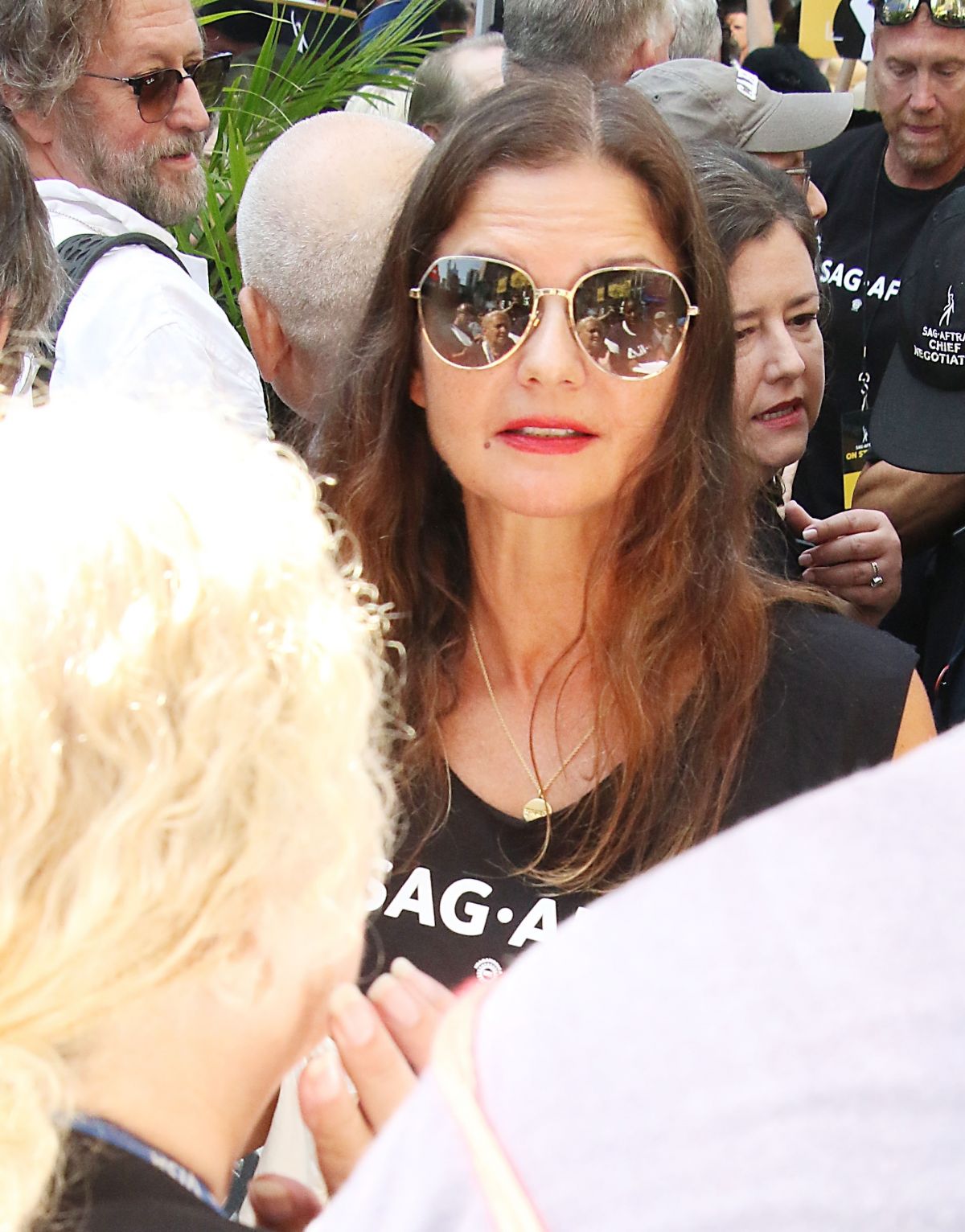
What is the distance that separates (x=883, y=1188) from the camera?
489mm

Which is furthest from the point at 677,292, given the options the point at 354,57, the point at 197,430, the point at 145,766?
the point at 354,57

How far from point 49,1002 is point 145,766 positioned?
0.51 ft

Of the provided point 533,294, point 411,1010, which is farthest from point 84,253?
point 411,1010

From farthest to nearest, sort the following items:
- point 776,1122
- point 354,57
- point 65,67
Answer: point 354,57, point 65,67, point 776,1122

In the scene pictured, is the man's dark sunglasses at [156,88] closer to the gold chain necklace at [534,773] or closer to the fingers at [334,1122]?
the gold chain necklace at [534,773]

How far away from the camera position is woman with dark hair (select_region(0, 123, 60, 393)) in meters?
1.92

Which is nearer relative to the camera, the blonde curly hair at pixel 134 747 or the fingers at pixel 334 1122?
the blonde curly hair at pixel 134 747

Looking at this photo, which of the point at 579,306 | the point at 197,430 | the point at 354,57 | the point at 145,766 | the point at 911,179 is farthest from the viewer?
the point at 354,57

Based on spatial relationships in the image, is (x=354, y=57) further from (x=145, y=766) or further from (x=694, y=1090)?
(x=694, y=1090)

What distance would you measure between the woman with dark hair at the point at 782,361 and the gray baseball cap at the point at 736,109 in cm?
30

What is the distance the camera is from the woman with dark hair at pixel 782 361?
7.43ft

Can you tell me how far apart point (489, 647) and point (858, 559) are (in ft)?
2.50

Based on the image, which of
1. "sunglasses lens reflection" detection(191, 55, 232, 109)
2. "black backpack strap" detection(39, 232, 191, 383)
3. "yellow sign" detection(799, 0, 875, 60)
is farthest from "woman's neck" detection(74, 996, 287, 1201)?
"yellow sign" detection(799, 0, 875, 60)

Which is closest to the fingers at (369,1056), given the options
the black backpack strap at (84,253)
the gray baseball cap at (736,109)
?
the black backpack strap at (84,253)
